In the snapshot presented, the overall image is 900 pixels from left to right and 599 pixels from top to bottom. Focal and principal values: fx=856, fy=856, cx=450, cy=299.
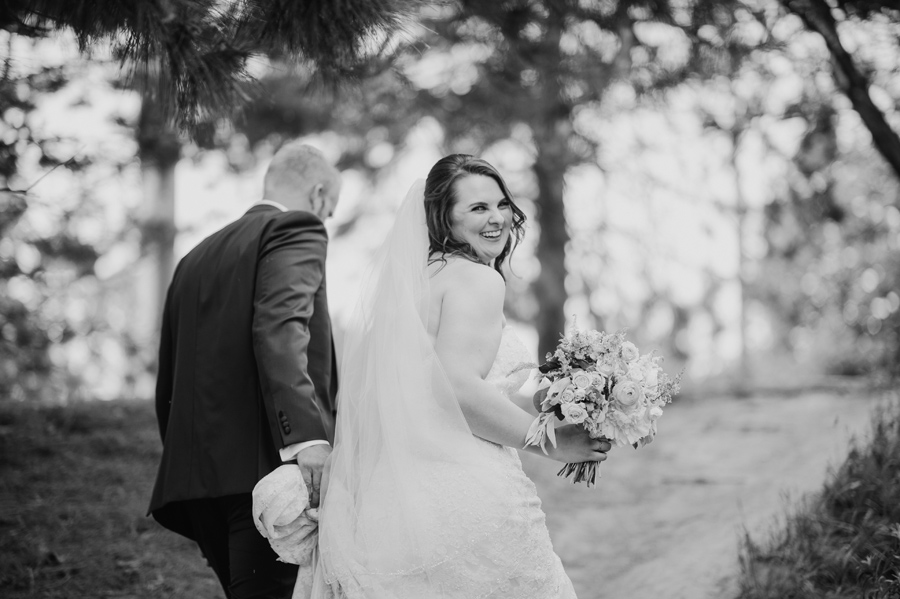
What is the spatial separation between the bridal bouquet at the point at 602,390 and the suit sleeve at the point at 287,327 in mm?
819

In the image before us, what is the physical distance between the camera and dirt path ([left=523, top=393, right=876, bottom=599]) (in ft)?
16.0

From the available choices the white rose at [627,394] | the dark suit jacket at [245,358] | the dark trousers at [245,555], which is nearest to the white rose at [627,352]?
the white rose at [627,394]

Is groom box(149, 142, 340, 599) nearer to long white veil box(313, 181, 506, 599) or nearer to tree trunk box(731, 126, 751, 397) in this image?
long white veil box(313, 181, 506, 599)

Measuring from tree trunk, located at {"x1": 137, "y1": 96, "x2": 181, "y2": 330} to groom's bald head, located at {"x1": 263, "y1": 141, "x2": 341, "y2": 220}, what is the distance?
453 cm

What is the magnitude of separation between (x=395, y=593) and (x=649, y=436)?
97 cm

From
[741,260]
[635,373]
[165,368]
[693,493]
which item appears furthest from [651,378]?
[741,260]

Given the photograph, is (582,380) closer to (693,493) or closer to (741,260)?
(693,493)

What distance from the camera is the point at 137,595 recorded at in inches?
176

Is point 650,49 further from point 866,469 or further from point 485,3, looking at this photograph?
point 866,469

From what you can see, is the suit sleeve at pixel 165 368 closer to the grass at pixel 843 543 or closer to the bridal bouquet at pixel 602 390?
the bridal bouquet at pixel 602 390

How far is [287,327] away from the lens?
3.09 meters

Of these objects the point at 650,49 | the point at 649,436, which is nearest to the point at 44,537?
the point at 649,436

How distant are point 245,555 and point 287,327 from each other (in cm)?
83

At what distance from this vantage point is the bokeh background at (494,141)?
3.79 meters
